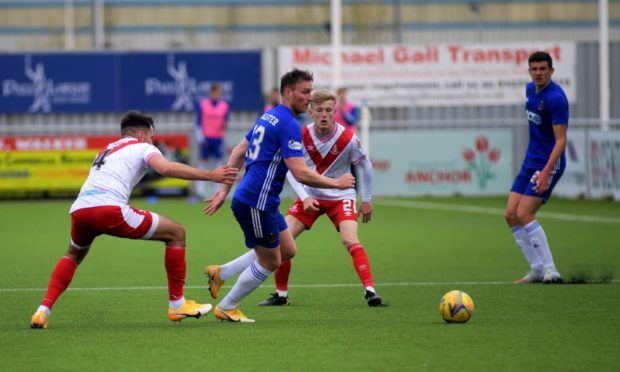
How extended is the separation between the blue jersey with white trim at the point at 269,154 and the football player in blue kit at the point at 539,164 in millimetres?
3463

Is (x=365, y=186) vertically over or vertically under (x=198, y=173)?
under

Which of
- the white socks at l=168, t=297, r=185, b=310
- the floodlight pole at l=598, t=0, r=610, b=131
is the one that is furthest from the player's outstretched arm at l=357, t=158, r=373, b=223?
the floodlight pole at l=598, t=0, r=610, b=131

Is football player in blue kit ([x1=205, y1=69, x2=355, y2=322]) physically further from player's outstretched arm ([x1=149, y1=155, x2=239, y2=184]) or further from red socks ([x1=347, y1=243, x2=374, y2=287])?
red socks ([x1=347, y1=243, x2=374, y2=287])

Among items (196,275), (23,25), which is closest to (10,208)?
(196,275)

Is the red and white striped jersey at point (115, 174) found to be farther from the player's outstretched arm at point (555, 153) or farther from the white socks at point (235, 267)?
the player's outstretched arm at point (555, 153)

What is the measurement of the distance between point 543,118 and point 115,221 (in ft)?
15.6

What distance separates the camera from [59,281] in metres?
9.32

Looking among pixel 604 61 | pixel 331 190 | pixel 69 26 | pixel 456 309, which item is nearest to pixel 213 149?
pixel 604 61

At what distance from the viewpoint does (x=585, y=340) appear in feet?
27.6

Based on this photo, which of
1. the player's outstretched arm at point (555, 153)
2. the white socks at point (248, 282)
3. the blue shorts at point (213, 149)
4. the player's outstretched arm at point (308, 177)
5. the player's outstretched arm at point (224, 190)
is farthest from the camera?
the blue shorts at point (213, 149)

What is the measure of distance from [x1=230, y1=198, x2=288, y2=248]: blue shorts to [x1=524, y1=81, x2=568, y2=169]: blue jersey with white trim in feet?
11.7

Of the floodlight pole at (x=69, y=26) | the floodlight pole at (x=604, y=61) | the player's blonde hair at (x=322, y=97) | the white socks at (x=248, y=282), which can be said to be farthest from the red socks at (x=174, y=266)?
the floodlight pole at (x=69, y=26)

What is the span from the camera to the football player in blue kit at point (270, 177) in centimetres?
923

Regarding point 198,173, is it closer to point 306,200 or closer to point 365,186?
point 306,200
